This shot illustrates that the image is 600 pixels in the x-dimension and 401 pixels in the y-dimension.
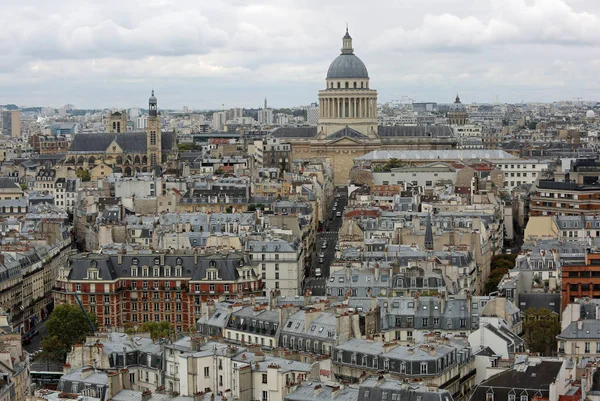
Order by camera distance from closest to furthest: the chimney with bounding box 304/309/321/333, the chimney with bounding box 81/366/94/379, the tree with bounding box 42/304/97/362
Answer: the chimney with bounding box 81/366/94/379 → the chimney with bounding box 304/309/321/333 → the tree with bounding box 42/304/97/362

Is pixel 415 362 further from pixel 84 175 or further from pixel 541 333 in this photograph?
pixel 84 175

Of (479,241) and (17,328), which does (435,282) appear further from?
(17,328)

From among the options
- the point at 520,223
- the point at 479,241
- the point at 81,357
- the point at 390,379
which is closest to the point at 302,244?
the point at 479,241

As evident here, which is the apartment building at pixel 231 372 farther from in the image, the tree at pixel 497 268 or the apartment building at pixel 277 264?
the tree at pixel 497 268

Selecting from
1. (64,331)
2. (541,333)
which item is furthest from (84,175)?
(541,333)

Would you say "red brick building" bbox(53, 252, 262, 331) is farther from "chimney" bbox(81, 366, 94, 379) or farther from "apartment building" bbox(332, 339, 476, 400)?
"chimney" bbox(81, 366, 94, 379)

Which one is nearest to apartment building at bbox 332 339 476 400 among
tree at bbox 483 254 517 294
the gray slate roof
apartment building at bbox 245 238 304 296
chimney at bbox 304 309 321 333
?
chimney at bbox 304 309 321 333

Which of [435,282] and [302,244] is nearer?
[435,282]
